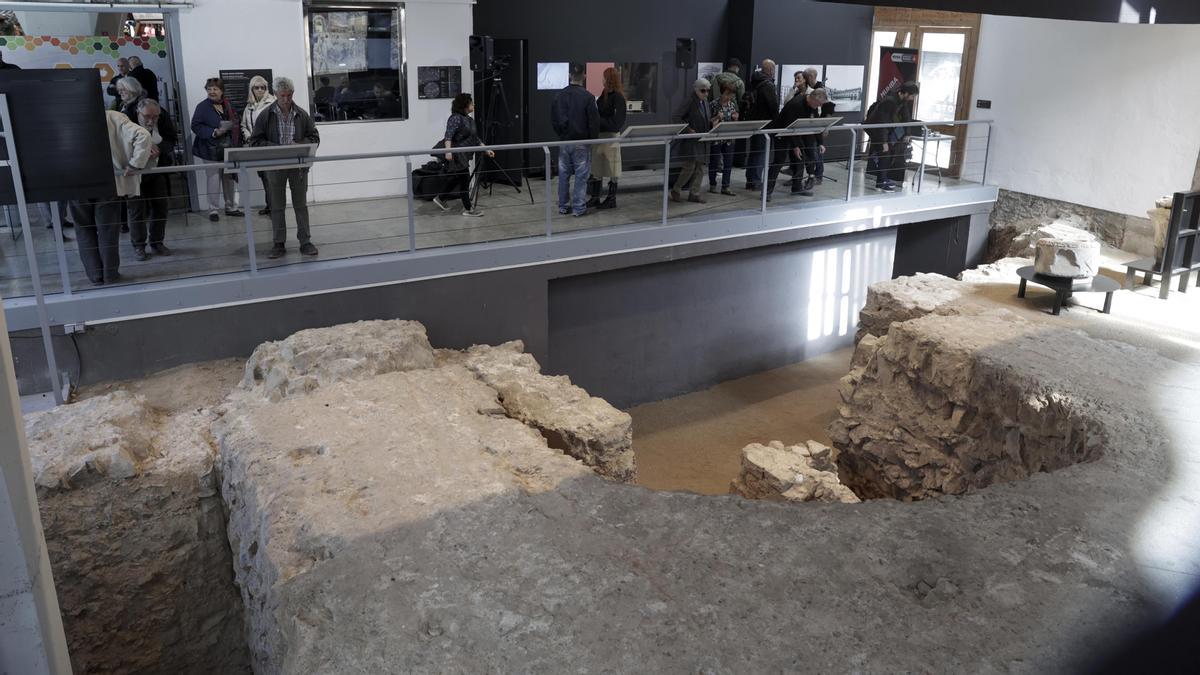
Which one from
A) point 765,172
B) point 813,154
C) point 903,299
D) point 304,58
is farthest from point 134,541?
point 813,154

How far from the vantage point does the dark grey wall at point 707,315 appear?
9.41 metres

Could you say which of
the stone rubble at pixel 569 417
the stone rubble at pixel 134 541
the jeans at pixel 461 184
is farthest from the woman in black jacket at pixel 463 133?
the stone rubble at pixel 134 541

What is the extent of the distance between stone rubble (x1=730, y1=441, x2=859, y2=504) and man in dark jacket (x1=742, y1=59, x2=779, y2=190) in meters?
3.65

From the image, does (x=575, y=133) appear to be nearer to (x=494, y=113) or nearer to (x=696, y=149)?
(x=696, y=149)

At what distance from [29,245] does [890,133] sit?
9.23 metres

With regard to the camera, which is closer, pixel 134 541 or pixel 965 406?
pixel 134 541

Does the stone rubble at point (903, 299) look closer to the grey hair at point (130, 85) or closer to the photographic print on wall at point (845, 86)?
the photographic print on wall at point (845, 86)

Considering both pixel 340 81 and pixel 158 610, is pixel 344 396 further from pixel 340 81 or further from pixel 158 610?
pixel 340 81

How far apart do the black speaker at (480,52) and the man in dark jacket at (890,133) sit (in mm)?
4585

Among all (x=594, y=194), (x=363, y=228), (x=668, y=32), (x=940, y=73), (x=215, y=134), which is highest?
(x=668, y=32)

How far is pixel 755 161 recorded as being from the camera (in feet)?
35.9

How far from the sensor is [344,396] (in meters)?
5.90

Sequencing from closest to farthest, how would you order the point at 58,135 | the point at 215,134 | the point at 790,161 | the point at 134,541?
the point at 134,541
the point at 58,135
the point at 215,134
the point at 790,161

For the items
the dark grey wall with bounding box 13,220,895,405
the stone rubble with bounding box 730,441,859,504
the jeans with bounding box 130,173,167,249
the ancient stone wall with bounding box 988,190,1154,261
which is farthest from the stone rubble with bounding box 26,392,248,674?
the ancient stone wall with bounding box 988,190,1154,261
